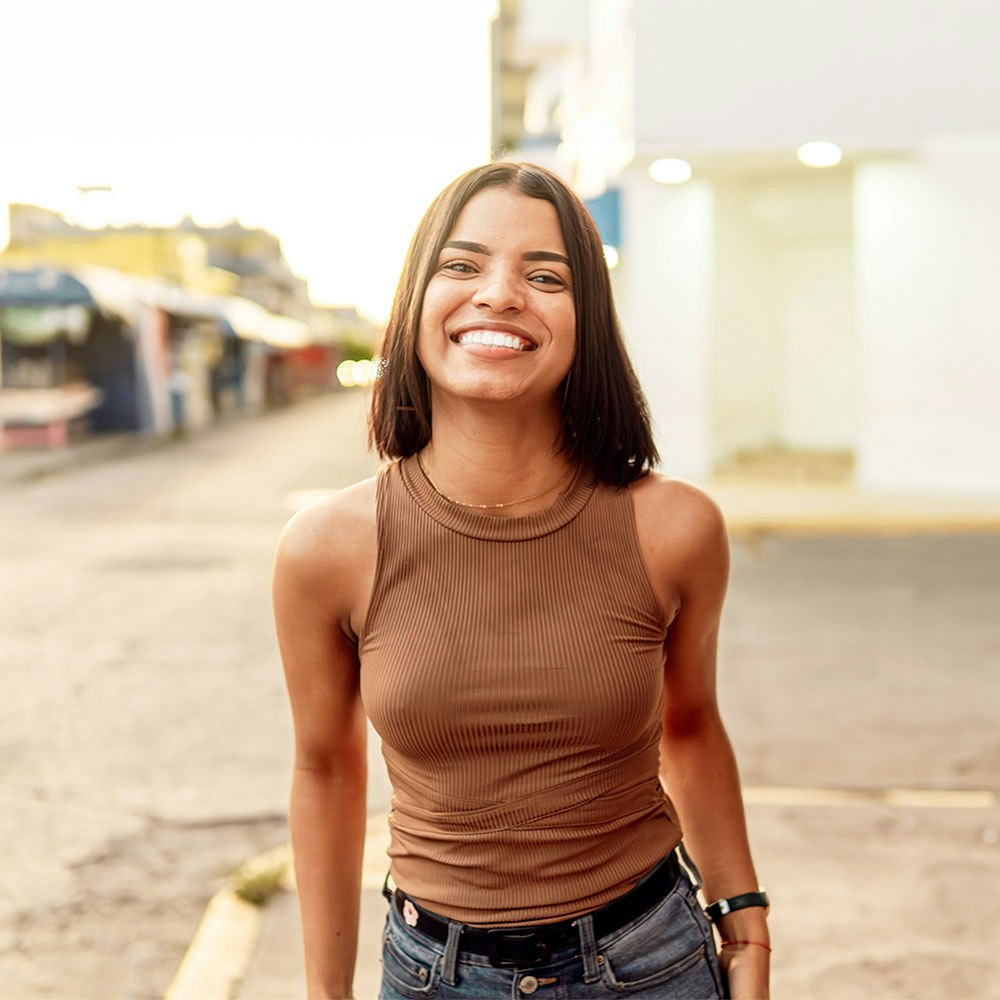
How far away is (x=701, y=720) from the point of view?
6.30 feet

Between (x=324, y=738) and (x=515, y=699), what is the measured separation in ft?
1.12

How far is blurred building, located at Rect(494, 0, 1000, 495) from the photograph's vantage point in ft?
44.3

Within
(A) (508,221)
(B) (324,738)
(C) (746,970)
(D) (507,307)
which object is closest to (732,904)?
(C) (746,970)

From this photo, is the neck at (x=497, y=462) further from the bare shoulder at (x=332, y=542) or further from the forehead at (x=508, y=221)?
the forehead at (x=508, y=221)

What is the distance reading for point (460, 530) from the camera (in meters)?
1.72

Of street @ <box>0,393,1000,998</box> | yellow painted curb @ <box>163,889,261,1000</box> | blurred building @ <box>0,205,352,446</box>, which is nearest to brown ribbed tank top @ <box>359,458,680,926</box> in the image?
street @ <box>0,393,1000,998</box>

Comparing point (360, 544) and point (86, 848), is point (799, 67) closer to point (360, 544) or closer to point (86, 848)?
point (86, 848)

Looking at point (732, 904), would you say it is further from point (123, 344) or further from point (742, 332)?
point (123, 344)

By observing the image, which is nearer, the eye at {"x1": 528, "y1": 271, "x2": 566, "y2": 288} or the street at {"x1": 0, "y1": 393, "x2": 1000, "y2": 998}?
the eye at {"x1": 528, "y1": 271, "x2": 566, "y2": 288}

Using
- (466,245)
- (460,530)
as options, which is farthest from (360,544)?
(466,245)

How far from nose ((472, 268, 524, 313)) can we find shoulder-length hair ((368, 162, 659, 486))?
0.08m

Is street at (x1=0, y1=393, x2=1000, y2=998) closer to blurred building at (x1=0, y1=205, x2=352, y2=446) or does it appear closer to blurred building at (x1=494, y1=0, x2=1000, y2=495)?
blurred building at (x1=494, y1=0, x2=1000, y2=495)

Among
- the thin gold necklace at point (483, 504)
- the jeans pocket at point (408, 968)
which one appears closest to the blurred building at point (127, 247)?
the thin gold necklace at point (483, 504)

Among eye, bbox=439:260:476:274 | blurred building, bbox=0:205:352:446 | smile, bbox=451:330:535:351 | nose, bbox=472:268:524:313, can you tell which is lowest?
blurred building, bbox=0:205:352:446
